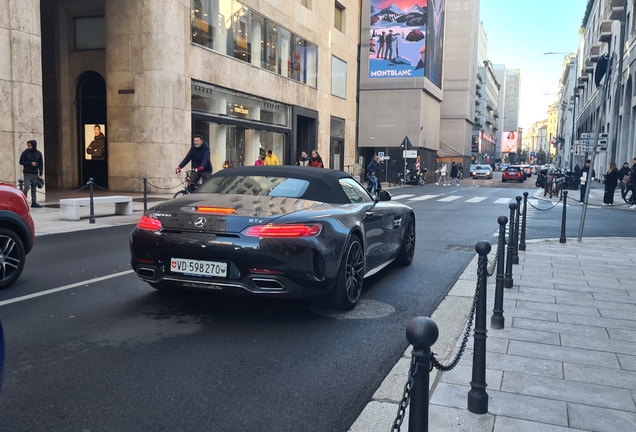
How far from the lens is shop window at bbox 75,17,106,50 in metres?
22.6

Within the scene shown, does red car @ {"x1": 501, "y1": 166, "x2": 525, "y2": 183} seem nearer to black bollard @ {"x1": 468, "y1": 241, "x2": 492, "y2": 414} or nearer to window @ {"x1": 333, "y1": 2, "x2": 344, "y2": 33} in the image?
window @ {"x1": 333, "y1": 2, "x2": 344, "y2": 33}

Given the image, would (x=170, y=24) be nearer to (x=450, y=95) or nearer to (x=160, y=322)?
(x=160, y=322)

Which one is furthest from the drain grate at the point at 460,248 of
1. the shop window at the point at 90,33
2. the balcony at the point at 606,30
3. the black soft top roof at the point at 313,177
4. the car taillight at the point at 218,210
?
the balcony at the point at 606,30

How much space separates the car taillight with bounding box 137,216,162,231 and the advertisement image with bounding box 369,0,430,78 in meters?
47.5

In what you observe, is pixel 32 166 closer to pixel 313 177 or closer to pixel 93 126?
pixel 93 126

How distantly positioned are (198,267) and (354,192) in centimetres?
230

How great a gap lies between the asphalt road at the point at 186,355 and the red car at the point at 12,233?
0.19 m

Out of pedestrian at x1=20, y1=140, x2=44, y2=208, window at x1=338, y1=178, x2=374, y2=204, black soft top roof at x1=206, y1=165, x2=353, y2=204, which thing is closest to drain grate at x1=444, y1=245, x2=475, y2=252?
window at x1=338, y1=178, x2=374, y2=204

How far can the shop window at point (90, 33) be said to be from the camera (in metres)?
22.6

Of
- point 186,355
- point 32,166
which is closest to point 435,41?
point 32,166

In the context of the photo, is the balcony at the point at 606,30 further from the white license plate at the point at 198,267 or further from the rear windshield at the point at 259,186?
the white license plate at the point at 198,267

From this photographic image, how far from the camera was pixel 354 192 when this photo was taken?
21.2ft

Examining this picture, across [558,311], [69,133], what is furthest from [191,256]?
[69,133]

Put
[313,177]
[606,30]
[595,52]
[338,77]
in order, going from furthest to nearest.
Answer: [595,52]
[606,30]
[338,77]
[313,177]
